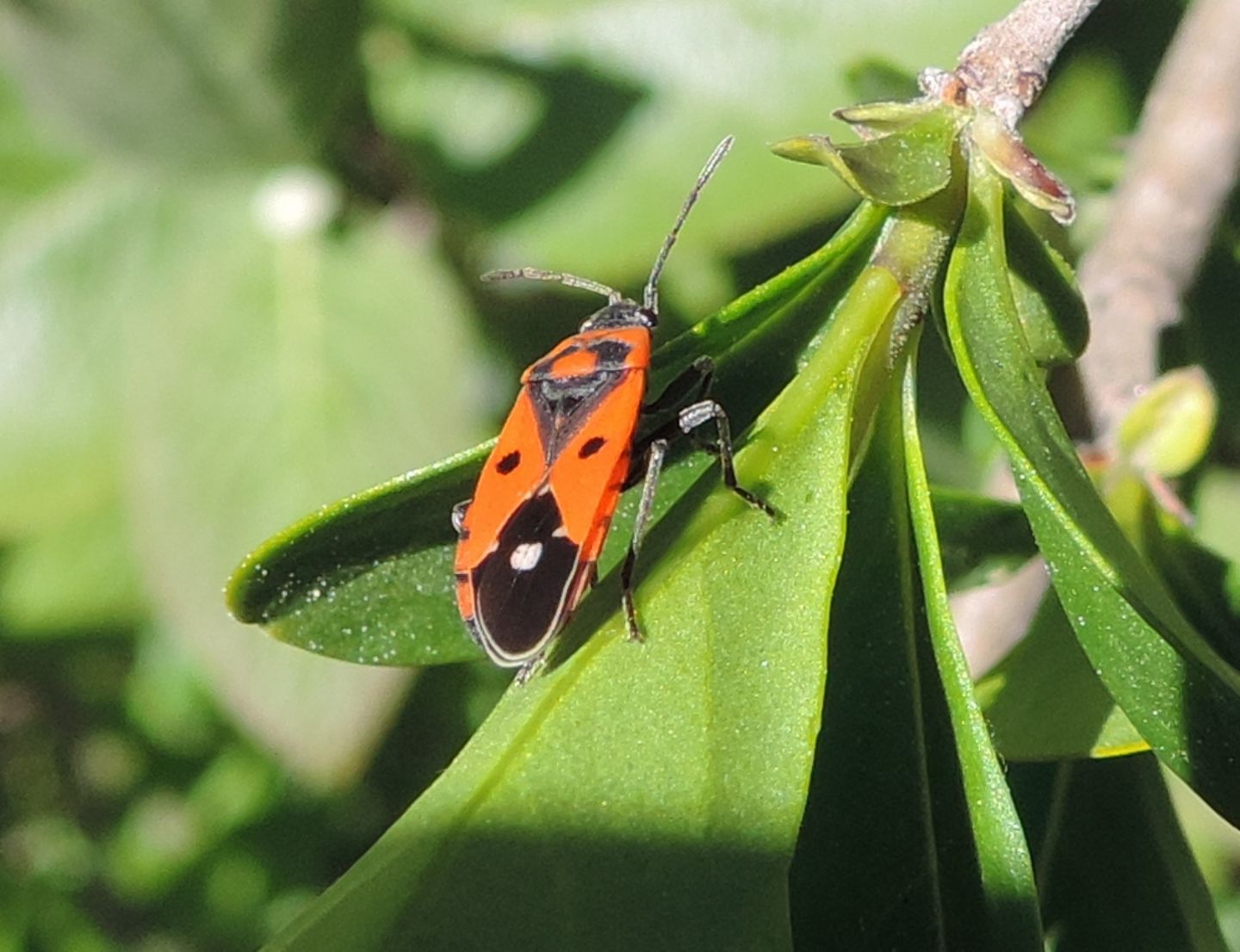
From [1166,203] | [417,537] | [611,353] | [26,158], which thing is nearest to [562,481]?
[611,353]

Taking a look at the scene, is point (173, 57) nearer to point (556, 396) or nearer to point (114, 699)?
point (556, 396)

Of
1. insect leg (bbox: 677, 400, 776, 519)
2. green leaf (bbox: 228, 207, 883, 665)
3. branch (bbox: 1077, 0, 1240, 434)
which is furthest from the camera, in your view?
branch (bbox: 1077, 0, 1240, 434)

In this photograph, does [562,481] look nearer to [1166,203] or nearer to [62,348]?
[1166,203]

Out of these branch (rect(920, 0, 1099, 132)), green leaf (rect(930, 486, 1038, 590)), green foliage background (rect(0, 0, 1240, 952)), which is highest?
green foliage background (rect(0, 0, 1240, 952))

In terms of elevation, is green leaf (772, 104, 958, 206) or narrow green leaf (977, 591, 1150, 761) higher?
green leaf (772, 104, 958, 206)

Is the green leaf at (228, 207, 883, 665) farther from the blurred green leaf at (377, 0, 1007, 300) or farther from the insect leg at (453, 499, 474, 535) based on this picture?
the blurred green leaf at (377, 0, 1007, 300)

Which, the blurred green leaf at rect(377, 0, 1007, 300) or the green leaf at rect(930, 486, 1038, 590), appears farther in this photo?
the blurred green leaf at rect(377, 0, 1007, 300)

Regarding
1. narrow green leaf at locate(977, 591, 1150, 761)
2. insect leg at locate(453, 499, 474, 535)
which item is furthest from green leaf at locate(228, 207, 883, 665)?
narrow green leaf at locate(977, 591, 1150, 761)

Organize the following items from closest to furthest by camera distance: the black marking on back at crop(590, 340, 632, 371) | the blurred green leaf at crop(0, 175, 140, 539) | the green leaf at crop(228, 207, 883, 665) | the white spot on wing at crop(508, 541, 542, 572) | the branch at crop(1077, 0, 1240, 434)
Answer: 1. the green leaf at crop(228, 207, 883, 665)
2. the white spot on wing at crop(508, 541, 542, 572)
3. the branch at crop(1077, 0, 1240, 434)
4. the black marking on back at crop(590, 340, 632, 371)
5. the blurred green leaf at crop(0, 175, 140, 539)
